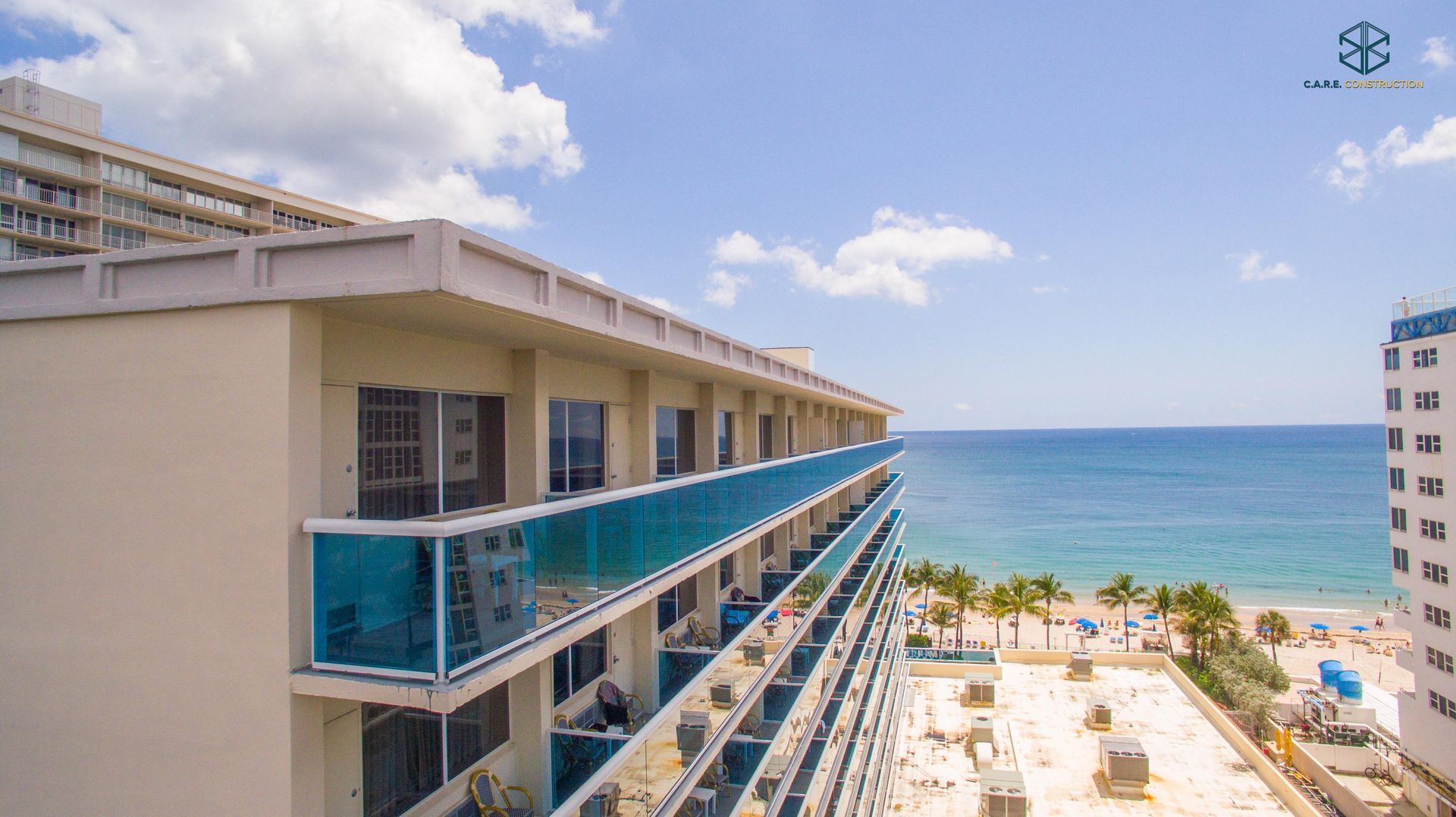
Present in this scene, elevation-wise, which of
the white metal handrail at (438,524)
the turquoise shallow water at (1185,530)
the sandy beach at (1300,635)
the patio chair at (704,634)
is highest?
the white metal handrail at (438,524)

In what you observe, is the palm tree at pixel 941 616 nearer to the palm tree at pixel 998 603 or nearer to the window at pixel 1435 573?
the palm tree at pixel 998 603

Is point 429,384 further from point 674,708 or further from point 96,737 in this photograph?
point 674,708

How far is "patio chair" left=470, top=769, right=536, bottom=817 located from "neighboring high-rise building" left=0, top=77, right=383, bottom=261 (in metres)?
44.7

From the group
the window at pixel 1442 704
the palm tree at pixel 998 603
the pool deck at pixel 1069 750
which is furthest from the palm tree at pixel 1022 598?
the window at pixel 1442 704

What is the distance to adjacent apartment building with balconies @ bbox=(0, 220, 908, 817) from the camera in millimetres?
4766

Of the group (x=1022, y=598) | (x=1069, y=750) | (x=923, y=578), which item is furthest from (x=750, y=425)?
(x=923, y=578)

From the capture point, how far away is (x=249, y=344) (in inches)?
195

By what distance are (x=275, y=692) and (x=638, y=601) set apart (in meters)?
3.30

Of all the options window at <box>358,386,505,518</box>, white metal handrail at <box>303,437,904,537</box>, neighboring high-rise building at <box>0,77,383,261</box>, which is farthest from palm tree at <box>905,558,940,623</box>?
white metal handrail at <box>303,437,904,537</box>

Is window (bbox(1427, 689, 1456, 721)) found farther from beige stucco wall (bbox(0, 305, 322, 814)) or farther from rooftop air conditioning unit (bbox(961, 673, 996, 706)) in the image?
beige stucco wall (bbox(0, 305, 322, 814))

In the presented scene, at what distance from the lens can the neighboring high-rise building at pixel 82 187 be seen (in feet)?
139

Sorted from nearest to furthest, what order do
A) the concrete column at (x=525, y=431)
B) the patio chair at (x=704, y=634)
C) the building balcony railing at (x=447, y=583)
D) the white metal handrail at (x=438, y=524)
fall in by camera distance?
the white metal handrail at (x=438, y=524) → the building balcony railing at (x=447, y=583) → the concrete column at (x=525, y=431) → the patio chair at (x=704, y=634)

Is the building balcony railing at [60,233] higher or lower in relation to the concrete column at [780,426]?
higher

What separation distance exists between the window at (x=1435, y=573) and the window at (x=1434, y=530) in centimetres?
103
